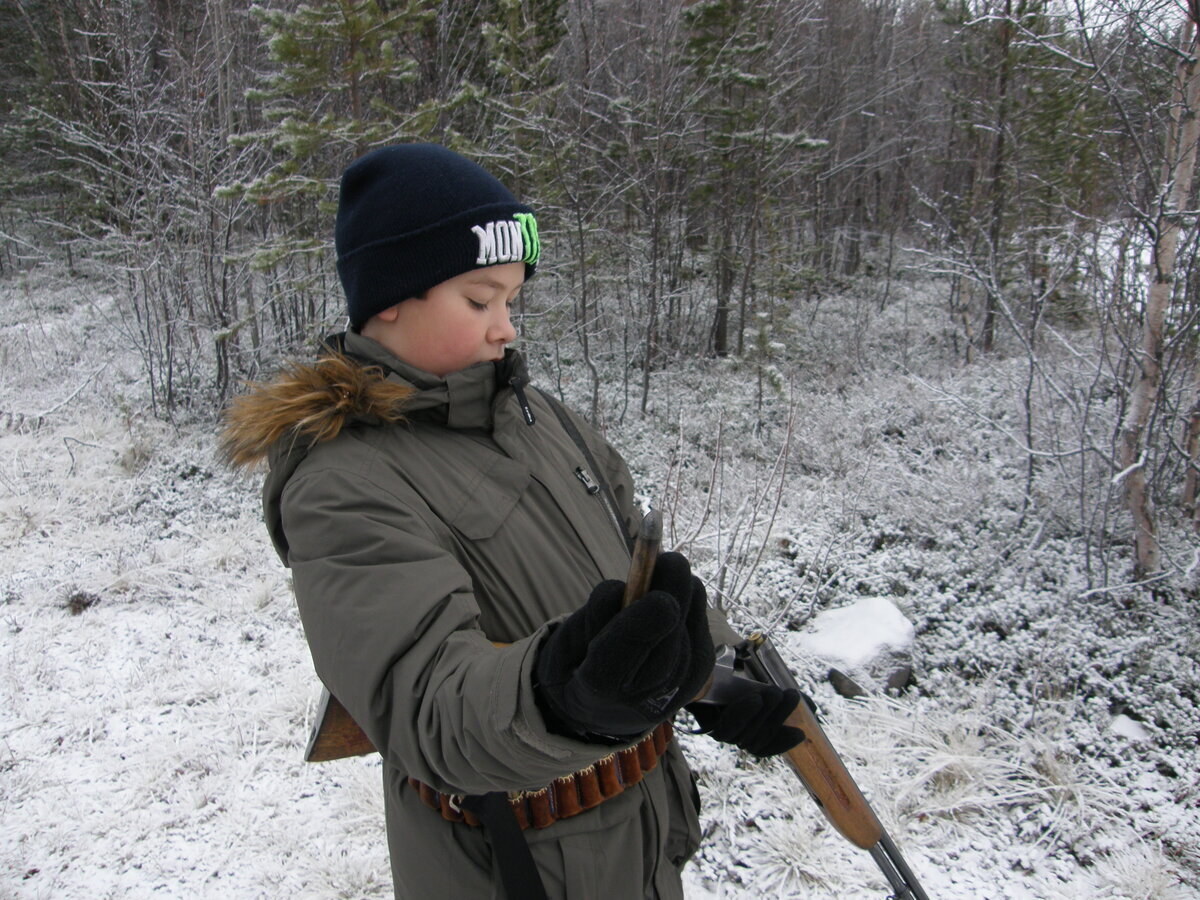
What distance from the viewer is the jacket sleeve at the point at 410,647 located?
2.67ft

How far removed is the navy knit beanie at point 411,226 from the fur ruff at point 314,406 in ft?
0.50

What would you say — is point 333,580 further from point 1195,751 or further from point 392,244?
point 1195,751

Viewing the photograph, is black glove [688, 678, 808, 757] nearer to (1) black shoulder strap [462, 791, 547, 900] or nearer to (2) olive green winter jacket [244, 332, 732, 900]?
(2) olive green winter jacket [244, 332, 732, 900]

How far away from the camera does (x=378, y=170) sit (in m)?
1.27

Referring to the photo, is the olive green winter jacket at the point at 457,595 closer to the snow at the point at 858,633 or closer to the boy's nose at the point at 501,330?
the boy's nose at the point at 501,330

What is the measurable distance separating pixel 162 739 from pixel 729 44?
34.2ft

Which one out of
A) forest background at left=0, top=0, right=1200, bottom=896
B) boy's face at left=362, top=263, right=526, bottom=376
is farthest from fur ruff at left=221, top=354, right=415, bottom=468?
forest background at left=0, top=0, right=1200, bottom=896

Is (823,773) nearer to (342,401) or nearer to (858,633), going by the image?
(342,401)

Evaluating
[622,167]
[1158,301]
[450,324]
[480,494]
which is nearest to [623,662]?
[480,494]

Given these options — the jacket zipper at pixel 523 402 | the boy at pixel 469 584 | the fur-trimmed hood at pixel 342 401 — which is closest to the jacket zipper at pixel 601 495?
the boy at pixel 469 584

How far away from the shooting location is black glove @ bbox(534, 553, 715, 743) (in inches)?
30.1

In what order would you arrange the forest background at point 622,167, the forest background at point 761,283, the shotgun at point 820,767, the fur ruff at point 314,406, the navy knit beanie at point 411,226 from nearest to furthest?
the fur ruff at point 314,406 → the navy knit beanie at point 411,226 → the shotgun at point 820,767 → the forest background at point 761,283 → the forest background at point 622,167

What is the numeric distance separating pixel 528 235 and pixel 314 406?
0.54 metres

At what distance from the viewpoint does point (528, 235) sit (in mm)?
1387
